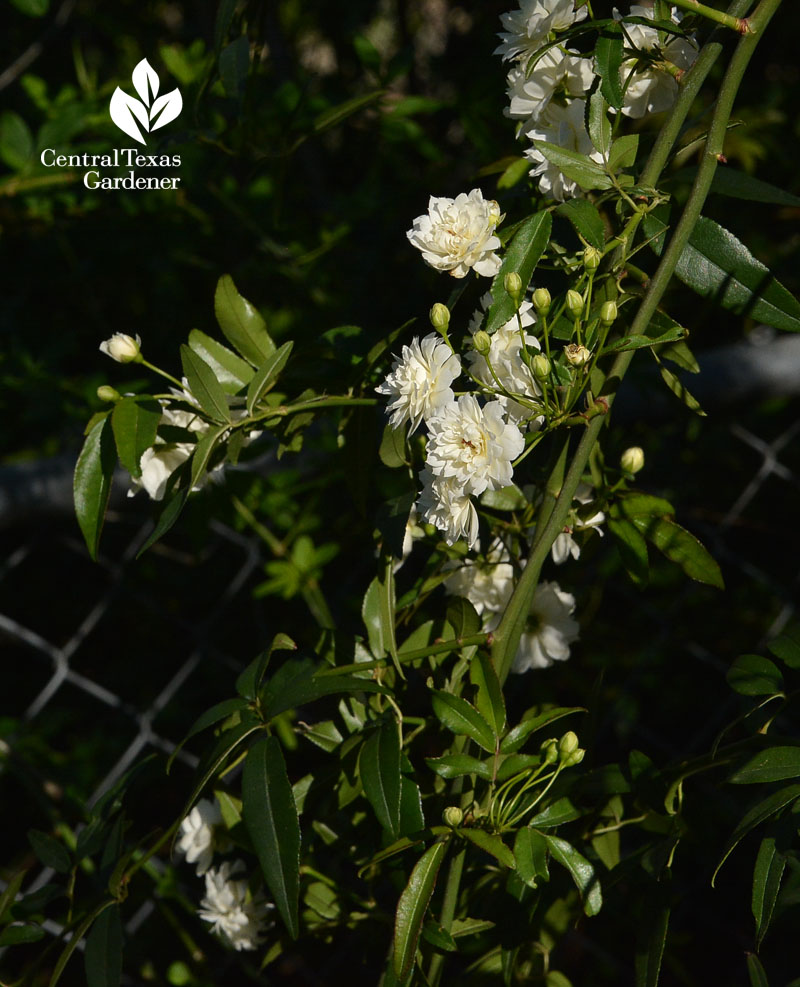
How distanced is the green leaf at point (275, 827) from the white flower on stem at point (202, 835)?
209 mm

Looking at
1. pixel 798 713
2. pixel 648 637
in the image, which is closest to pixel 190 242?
pixel 648 637

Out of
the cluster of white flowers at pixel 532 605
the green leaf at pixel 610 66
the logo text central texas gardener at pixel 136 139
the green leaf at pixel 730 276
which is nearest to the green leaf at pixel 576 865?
the cluster of white flowers at pixel 532 605

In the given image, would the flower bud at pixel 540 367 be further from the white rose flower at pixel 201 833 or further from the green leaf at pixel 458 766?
the white rose flower at pixel 201 833

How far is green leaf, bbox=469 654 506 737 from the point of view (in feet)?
1.96

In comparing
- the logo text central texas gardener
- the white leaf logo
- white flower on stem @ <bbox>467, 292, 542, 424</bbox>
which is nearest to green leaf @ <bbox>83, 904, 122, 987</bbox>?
white flower on stem @ <bbox>467, 292, 542, 424</bbox>

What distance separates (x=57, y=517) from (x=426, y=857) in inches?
22.9

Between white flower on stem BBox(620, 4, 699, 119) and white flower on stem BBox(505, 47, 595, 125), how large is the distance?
0.03m

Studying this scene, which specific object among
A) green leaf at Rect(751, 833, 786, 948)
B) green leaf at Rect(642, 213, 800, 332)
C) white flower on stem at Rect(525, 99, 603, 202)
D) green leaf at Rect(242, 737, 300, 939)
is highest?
white flower on stem at Rect(525, 99, 603, 202)

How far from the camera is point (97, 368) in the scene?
1.71m

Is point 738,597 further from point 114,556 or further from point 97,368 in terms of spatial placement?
point 97,368

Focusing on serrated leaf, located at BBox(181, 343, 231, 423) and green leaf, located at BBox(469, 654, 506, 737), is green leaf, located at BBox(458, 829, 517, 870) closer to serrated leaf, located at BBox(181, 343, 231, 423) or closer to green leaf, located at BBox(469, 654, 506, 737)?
green leaf, located at BBox(469, 654, 506, 737)

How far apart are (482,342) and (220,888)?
507mm

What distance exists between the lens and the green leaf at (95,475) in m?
0.65

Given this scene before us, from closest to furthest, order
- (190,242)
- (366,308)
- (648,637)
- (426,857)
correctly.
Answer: (426,857) → (366,308) → (190,242) → (648,637)
